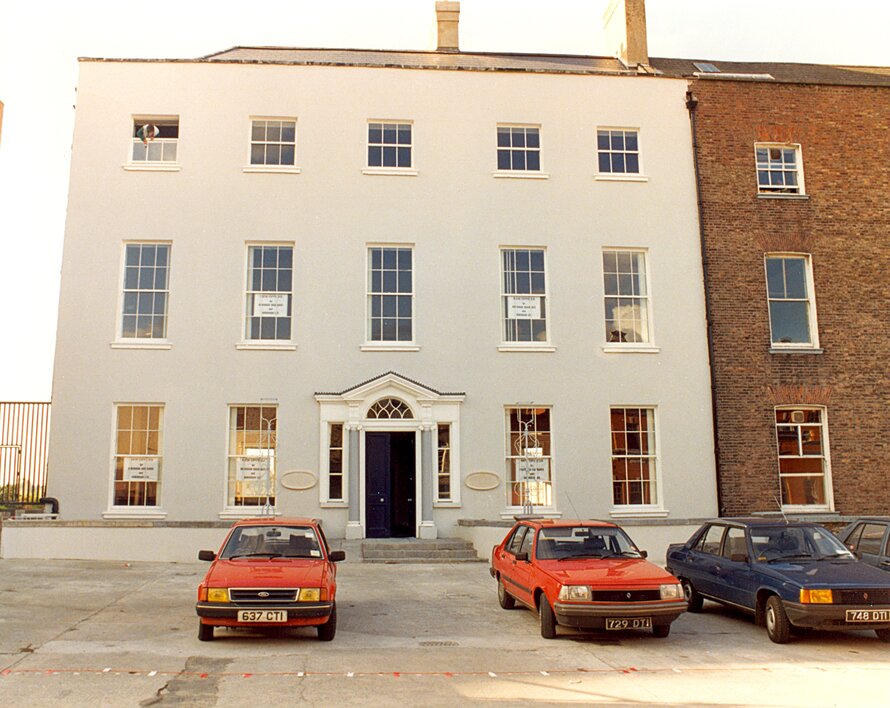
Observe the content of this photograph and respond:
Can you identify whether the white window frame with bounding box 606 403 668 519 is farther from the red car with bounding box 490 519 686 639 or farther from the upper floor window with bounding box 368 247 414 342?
the red car with bounding box 490 519 686 639

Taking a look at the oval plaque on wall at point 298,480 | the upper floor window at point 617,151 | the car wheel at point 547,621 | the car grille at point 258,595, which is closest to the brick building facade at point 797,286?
the upper floor window at point 617,151

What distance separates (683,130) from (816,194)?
3712mm

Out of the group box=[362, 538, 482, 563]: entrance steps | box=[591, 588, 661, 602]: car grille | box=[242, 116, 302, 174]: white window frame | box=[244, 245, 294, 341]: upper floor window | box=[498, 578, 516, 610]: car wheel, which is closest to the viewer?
box=[591, 588, 661, 602]: car grille

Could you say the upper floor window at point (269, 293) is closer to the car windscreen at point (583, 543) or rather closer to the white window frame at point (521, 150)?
the white window frame at point (521, 150)

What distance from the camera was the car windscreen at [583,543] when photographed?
11078mm

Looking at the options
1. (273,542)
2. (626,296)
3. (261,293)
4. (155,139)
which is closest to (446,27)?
(155,139)

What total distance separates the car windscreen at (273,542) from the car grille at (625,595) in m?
3.49

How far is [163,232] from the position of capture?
2034 centimetres

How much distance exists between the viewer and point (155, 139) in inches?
822

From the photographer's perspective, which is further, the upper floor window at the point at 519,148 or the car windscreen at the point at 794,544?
the upper floor window at the point at 519,148

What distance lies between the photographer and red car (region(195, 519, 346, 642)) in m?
9.55

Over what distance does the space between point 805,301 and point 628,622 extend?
1388 centimetres

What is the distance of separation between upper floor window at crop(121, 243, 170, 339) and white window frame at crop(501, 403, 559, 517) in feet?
27.4

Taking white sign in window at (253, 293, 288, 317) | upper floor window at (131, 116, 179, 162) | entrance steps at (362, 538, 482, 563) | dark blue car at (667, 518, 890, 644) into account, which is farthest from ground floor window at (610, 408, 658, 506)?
upper floor window at (131, 116, 179, 162)
